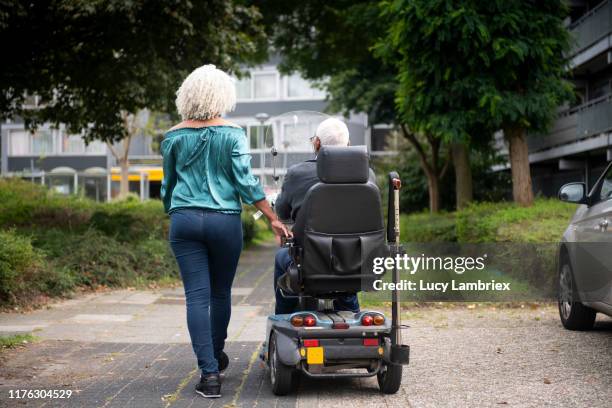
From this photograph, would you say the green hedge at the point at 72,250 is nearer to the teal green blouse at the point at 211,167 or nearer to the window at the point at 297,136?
the window at the point at 297,136

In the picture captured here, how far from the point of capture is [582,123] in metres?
28.0

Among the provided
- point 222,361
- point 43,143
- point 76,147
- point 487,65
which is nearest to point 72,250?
point 222,361

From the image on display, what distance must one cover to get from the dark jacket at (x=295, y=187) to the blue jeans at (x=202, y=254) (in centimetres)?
35

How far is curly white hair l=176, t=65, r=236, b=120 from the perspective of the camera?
5.87 m

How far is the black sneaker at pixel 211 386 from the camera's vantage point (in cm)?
567

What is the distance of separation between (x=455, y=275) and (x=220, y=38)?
9397 mm

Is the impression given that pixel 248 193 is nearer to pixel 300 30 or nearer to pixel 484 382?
pixel 484 382

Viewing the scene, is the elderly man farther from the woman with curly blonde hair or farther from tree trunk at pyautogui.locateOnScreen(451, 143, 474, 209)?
tree trunk at pyautogui.locateOnScreen(451, 143, 474, 209)

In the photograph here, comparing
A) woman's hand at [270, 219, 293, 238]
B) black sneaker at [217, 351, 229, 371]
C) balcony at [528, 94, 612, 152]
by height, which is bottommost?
black sneaker at [217, 351, 229, 371]

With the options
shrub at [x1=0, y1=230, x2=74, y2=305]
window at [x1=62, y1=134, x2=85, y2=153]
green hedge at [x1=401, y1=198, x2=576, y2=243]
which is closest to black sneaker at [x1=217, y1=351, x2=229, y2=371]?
shrub at [x1=0, y1=230, x2=74, y2=305]

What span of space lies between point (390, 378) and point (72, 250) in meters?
8.69

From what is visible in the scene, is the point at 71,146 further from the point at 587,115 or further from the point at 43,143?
the point at 587,115

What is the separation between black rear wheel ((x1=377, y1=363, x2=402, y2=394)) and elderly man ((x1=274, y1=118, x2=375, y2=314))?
58 cm

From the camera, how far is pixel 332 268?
570cm
